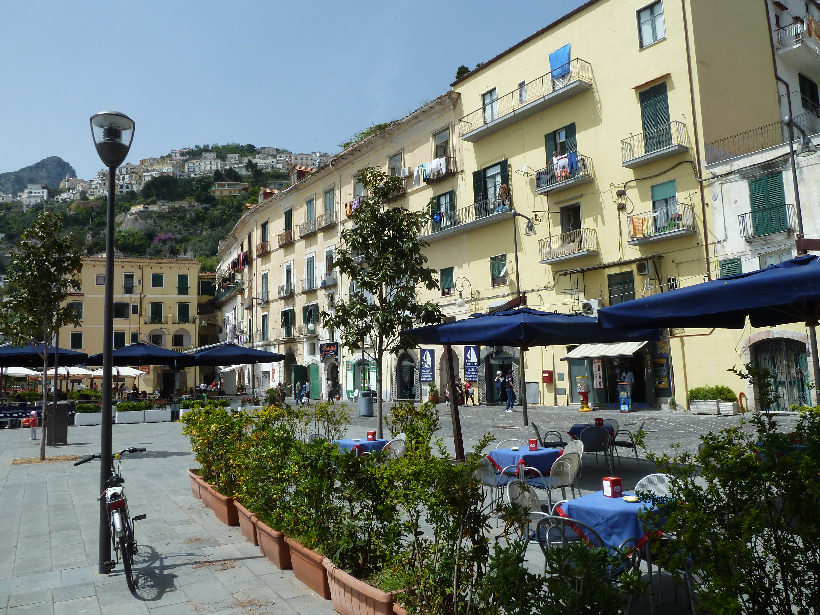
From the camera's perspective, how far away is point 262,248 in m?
44.0

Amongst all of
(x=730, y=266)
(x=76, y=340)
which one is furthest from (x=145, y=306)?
(x=730, y=266)

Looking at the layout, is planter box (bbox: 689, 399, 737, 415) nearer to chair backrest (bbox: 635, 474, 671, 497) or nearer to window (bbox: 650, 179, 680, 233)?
window (bbox: 650, 179, 680, 233)

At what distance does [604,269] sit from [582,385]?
4.46 metres

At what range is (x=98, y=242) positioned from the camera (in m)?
98.0

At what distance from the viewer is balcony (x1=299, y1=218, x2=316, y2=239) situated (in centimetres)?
3747

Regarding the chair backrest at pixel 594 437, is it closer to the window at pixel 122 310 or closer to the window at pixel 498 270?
the window at pixel 498 270

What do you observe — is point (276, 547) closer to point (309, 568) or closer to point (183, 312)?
point (309, 568)

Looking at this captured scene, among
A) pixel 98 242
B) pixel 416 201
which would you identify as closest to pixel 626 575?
pixel 416 201

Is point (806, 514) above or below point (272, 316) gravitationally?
below

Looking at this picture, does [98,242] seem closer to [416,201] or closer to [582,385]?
[416,201]

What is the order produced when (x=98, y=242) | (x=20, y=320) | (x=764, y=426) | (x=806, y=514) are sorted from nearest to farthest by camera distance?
(x=806, y=514) → (x=764, y=426) → (x=20, y=320) → (x=98, y=242)

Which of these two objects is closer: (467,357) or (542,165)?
(542,165)

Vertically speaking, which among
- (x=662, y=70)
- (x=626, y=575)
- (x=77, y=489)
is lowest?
(x=77, y=489)

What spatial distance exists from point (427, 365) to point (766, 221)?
15.9m
